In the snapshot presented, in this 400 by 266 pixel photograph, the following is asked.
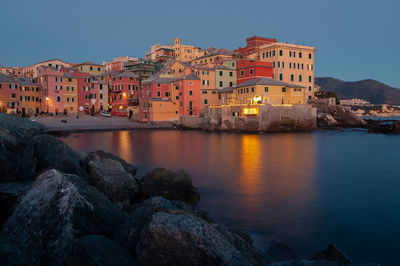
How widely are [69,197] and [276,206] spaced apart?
978 centimetres

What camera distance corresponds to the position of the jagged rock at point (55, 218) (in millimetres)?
4539

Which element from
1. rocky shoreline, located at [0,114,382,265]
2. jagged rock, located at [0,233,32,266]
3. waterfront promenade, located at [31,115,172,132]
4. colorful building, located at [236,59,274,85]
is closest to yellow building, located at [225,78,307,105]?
colorful building, located at [236,59,274,85]

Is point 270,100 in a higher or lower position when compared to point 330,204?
higher

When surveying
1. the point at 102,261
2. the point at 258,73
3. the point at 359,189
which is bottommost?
the point at 359,189

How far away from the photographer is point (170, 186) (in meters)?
12.0

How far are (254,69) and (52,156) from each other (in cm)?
5523


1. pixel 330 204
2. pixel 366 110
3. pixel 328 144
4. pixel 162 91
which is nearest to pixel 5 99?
pixel 162 91

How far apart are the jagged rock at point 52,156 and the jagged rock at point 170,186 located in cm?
322

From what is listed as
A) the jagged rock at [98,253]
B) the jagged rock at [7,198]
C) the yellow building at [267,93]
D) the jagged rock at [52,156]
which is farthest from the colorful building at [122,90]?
the jagged rock at [98,253]

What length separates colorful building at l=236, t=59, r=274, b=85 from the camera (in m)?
59.7

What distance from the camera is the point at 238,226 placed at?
404 inches

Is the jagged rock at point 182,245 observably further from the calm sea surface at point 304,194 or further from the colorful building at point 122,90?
the colorful building at point 122,90

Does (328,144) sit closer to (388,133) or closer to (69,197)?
(388,133)

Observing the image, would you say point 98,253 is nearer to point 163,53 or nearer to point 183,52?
point 163,53
